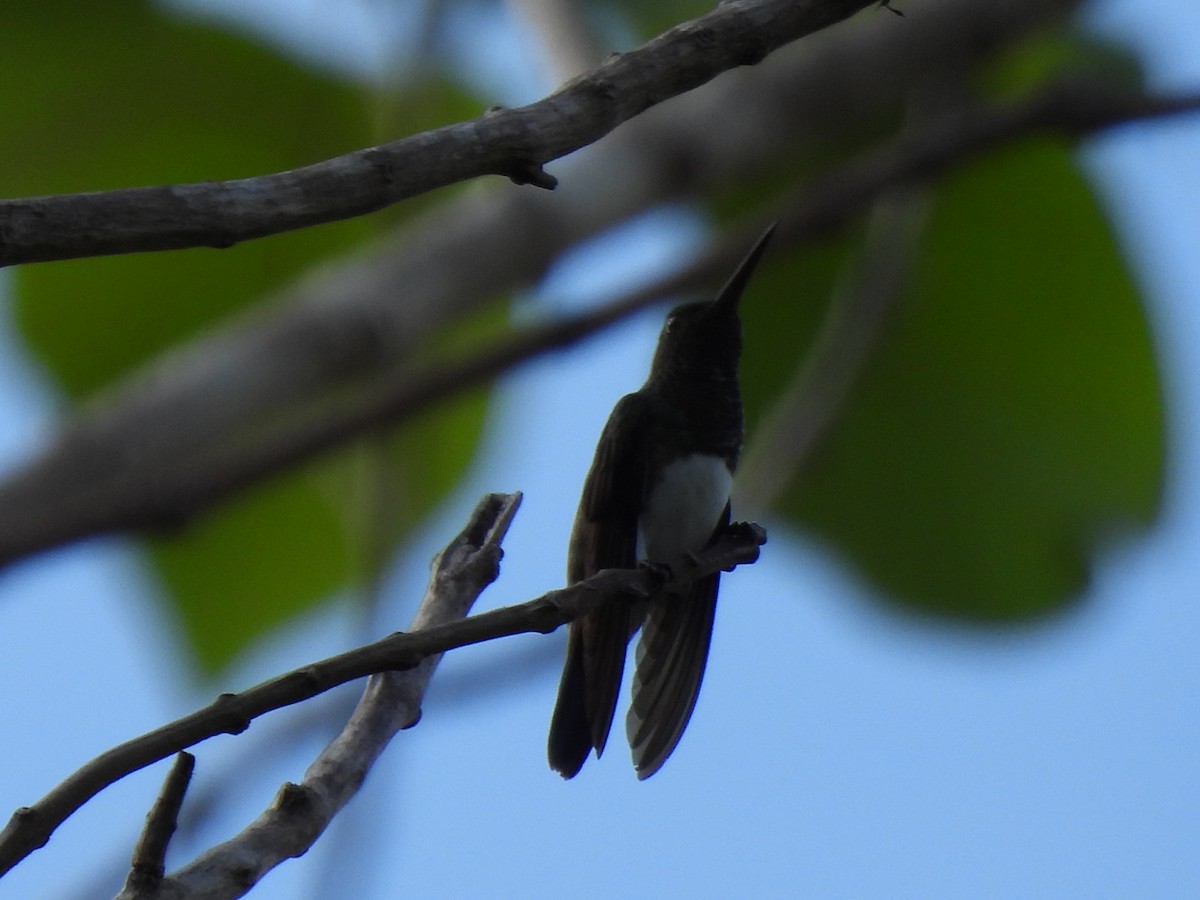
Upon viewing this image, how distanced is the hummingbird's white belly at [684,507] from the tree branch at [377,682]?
247 millimetres

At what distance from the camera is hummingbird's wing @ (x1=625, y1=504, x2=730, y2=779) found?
1815mm

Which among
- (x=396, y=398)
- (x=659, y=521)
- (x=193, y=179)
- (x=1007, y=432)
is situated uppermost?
(x=193, y=179)

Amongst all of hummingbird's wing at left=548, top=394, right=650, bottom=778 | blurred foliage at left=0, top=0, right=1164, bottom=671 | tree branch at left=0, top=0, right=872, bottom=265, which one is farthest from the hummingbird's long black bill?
blurred foliage at left=0, top=0, right=1164, bottom=671

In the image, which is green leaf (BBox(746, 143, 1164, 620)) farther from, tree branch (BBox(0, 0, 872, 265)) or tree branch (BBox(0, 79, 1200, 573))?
tree branch (BBox(0, 0, 872, 265))

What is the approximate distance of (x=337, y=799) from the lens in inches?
61.8

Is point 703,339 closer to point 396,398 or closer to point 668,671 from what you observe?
point 396,398

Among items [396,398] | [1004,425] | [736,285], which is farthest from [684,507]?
[1004,425]

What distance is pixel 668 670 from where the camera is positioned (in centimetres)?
188

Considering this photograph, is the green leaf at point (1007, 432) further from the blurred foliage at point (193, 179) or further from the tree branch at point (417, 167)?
the tree branch at point (417, 167)

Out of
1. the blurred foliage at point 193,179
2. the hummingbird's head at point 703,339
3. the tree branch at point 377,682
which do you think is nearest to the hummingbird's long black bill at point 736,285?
the hummingbird's head at point 703,339

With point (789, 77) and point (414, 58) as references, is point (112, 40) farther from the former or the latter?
point (789, 77)

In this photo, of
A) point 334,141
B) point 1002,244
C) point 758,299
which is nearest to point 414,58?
point 334,141

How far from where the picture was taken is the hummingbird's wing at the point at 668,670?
71.5 inches

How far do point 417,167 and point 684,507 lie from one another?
1.06 metres
